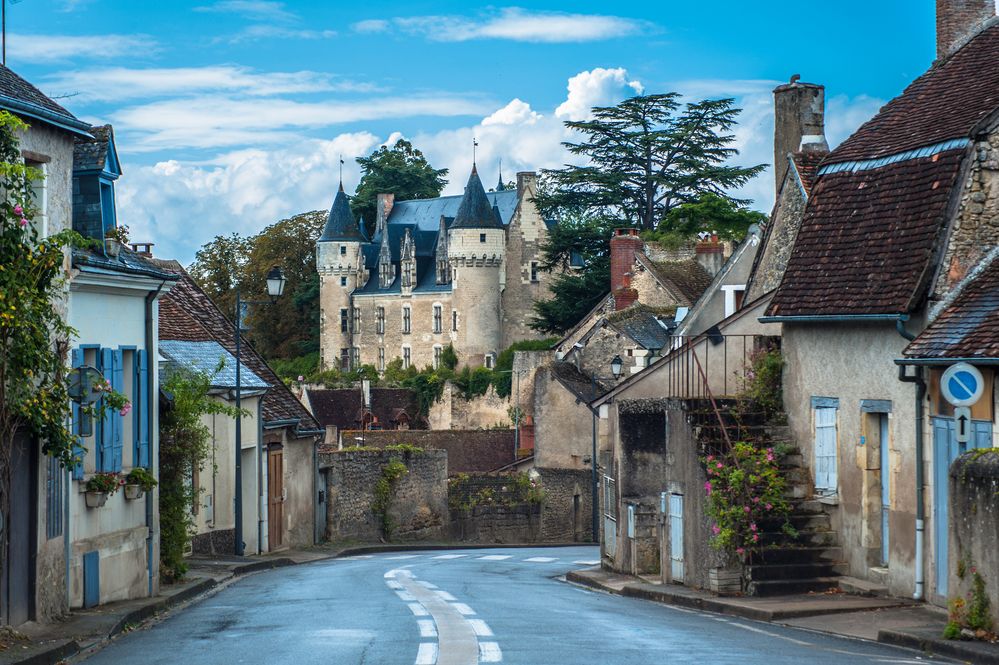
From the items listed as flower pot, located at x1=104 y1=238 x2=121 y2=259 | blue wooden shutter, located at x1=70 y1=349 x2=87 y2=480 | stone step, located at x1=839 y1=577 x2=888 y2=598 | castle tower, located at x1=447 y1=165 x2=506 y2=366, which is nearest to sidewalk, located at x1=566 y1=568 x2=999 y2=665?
stone step, located at x1=839 y1=577 x2=888 y2=598

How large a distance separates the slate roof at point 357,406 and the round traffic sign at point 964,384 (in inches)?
2598

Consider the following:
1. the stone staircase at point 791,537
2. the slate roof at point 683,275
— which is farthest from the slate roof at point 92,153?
the slate roof at point 683,275

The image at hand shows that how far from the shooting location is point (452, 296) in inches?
4250

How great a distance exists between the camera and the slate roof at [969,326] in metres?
15.4

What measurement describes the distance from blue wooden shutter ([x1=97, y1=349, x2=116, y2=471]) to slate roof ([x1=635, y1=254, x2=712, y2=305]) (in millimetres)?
41016

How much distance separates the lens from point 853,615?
16.7 meters

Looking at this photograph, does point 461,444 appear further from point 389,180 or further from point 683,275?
point 389,180

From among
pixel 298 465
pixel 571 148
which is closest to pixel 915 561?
pixel 298 465

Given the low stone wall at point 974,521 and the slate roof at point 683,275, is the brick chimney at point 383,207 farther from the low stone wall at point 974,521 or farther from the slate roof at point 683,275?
the low stone wall at point 974,521

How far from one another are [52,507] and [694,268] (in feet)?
155

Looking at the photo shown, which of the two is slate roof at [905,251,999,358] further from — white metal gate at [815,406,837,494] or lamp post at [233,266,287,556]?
lamp post at [233,266,287,556]

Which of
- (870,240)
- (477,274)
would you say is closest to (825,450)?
(870,240)

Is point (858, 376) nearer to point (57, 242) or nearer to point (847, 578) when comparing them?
point (847, 578)

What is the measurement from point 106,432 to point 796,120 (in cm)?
1622
